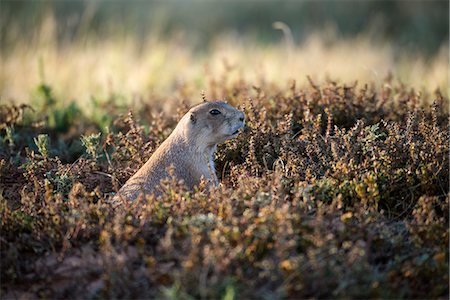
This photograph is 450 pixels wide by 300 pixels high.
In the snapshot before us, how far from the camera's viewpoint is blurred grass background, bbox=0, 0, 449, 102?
10203 millimetres

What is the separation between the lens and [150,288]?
153 inches

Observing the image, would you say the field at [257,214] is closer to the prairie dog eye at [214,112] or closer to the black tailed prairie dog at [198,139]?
the black tailed prairie dog at [198,139]

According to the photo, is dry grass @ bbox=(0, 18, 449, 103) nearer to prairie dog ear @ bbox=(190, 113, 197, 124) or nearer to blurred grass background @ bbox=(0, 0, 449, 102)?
blurred grass background @ bbox=(0, 0, 449, 102)

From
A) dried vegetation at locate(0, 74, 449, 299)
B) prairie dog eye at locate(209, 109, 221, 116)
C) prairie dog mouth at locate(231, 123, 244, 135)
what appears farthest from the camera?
prairie dog eye at locate(209, 109, 221, 116)

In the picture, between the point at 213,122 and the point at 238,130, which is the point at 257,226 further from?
the point at 213,122

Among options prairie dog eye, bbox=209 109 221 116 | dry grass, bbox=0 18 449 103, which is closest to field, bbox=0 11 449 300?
prairie dog eye, bbox=209 109 221 116

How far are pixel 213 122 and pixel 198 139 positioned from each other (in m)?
0.19

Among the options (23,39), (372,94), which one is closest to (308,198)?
(372,94)

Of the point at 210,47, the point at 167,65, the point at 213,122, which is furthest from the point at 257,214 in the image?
the point at 210,47

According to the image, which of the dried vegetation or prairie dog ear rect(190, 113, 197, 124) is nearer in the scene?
the dried vegetation

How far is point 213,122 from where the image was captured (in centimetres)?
591

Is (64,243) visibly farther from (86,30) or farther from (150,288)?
(86,30)

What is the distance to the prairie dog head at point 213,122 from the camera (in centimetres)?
582

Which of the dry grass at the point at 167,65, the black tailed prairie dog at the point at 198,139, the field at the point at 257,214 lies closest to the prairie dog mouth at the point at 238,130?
the black tailed prairie dog at the point at 198,139
